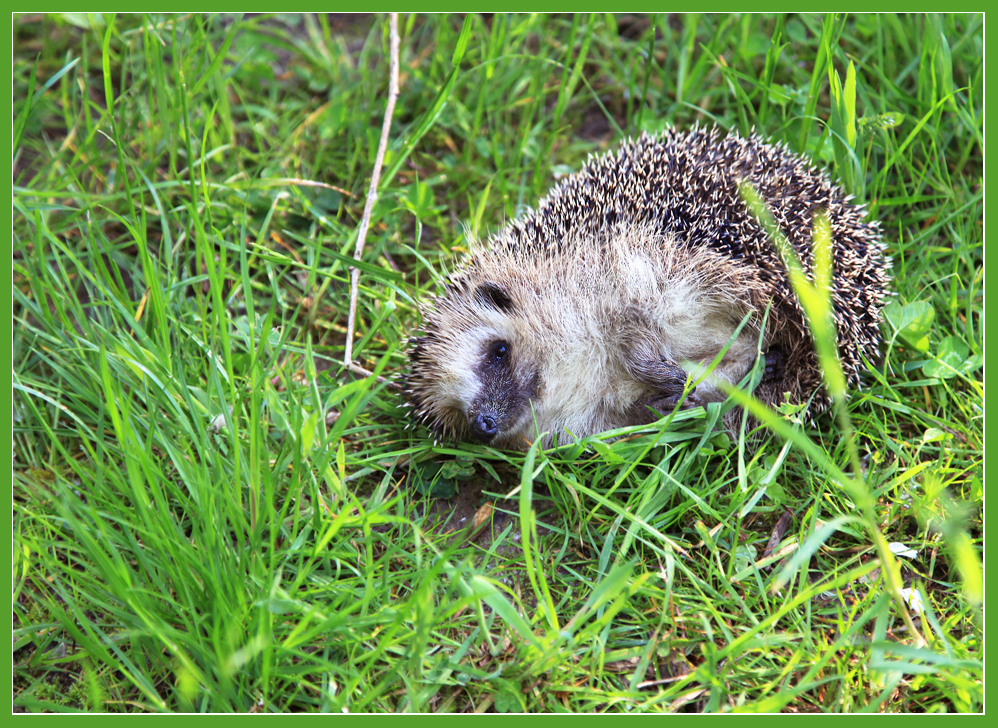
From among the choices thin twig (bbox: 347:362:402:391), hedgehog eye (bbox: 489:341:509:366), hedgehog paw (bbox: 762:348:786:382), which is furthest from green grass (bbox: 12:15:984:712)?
hedgehog eye (bbox: 489:341:509:366)

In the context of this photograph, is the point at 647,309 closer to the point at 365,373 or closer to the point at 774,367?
the point at 774,367

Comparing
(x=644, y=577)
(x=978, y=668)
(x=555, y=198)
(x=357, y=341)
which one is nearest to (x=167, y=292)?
(x=357, y=341)

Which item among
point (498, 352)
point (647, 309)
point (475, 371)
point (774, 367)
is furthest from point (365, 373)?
point (774, 367)

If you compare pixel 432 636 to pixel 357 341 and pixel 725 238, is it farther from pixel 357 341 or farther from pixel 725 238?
pixel 725 238

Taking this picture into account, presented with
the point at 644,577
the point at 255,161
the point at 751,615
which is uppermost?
the point at 255,161

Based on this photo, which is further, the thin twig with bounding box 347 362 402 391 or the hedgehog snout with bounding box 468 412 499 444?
the thin twig with bounding box 347 362 402 391

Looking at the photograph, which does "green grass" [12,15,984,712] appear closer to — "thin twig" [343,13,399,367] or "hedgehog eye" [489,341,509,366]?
"thin twig" [343,13,399,367]
